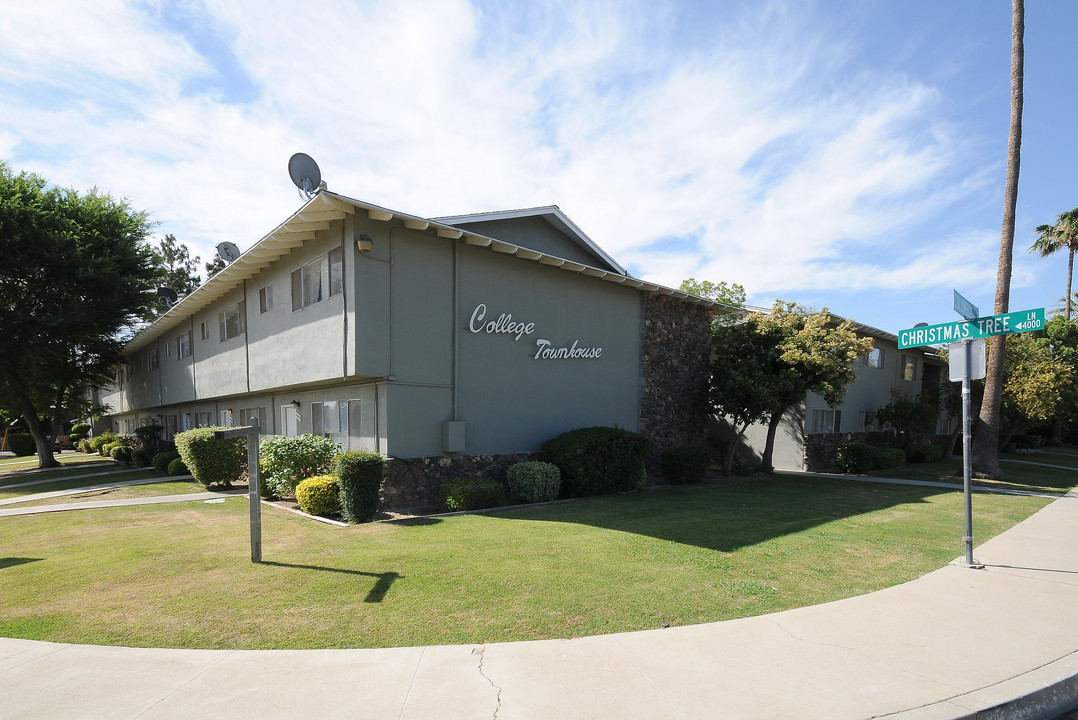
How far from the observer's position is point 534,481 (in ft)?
39.0

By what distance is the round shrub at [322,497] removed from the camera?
1027 cm

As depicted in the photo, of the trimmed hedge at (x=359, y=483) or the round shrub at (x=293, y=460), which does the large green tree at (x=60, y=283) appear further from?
the trimmed hedge at (x=359, y=483)

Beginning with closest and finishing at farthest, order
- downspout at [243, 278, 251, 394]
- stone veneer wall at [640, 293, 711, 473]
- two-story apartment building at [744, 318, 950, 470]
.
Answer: downspout at [243, 278, 251, 394]
stone veneer wall at [640, 293, 711, 473]
two-story apartment building at [744, 318, 950, 470]

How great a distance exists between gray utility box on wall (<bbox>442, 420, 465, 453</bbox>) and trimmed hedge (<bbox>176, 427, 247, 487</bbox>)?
7141mm

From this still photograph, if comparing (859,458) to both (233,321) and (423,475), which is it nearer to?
(423,475)

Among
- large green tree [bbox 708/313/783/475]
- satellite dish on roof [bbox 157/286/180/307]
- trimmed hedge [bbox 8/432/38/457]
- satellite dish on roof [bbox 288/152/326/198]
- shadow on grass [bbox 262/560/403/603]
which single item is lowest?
trimmed hedge [bbox 8/432/38/457]

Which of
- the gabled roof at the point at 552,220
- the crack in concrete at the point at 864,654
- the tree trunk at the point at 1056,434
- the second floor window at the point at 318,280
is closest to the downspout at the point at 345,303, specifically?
the second floor window at the point at 318,280

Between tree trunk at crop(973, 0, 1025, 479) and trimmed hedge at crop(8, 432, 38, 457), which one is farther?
trimmed hedge at crop(8, 432, 38, 457)

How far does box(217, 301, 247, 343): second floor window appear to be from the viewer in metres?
16.5

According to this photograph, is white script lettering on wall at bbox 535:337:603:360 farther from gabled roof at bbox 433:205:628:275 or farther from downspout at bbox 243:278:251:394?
downspout at bbox 243:278:251:394

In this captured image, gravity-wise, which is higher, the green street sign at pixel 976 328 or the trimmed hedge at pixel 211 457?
the green street sign at pixel 976 328

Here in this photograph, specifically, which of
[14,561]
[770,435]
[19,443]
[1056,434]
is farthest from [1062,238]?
[19,443]

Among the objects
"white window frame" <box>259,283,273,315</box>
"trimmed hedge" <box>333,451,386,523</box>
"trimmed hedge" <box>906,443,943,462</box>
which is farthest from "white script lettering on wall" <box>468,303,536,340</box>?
"trimmed hedge" <box>906,443,943,462</box>

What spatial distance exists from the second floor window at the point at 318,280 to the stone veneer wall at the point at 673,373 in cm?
910
